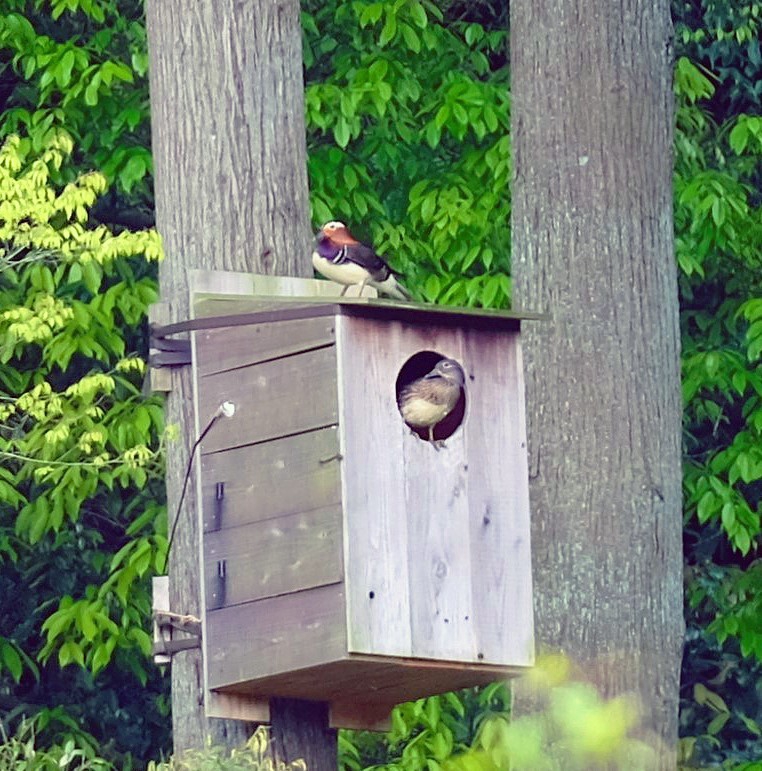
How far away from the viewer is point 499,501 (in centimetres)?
553

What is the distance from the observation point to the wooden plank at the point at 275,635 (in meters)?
5.12

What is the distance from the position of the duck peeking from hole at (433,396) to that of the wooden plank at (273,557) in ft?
1.27

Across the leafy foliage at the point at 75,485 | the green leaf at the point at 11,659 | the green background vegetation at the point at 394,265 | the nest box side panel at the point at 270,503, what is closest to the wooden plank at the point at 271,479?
the nest box side panel at the point at 270,503

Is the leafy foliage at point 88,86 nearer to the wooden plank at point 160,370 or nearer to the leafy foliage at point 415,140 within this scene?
the leafy foliage at point 415,140

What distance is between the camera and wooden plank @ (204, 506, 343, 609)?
517 centimetres

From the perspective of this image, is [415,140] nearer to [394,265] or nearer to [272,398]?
[394,265]

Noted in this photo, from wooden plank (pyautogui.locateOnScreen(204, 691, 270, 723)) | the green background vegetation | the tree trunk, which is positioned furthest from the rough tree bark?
the green background vegetation

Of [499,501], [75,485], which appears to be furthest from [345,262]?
[75,485]

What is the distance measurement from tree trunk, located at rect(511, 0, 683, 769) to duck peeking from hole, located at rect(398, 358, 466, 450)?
1.15m

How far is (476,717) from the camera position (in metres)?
8.67

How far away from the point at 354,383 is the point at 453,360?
14.1 inches

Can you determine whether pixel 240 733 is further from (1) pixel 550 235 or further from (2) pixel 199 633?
(1) pixel 550 235

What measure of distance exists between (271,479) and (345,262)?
0.92m

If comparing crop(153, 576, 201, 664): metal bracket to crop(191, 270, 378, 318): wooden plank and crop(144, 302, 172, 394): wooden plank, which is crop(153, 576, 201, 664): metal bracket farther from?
crop(191, 270, 378, 318): wooden plank
